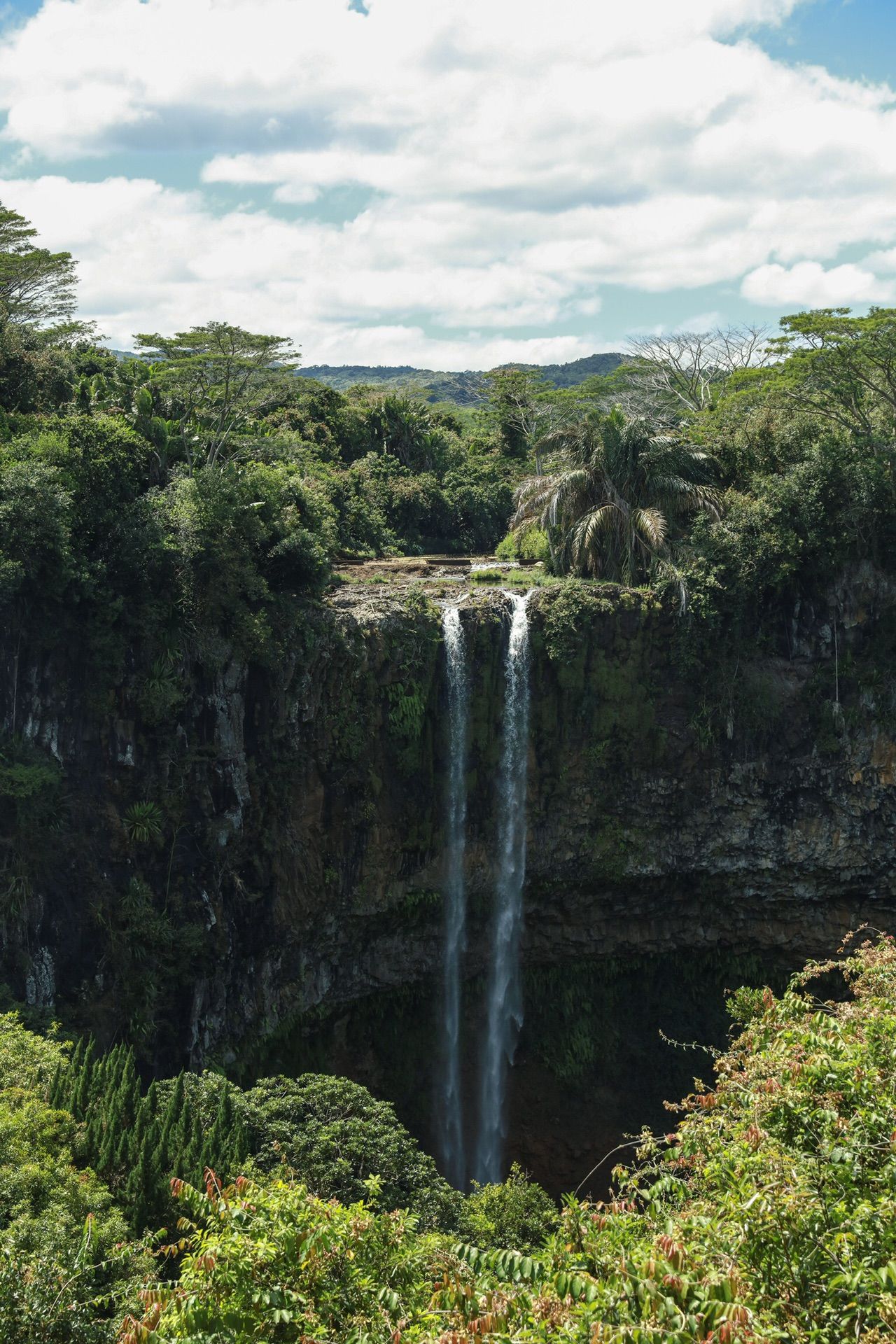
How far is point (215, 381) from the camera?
2475 cm

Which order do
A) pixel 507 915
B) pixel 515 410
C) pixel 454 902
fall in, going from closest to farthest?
pixel 454 902
pixel 507 915
pixel 515 410

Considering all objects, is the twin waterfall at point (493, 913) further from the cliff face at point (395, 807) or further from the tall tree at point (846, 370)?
the tall tree at point (846, 370)

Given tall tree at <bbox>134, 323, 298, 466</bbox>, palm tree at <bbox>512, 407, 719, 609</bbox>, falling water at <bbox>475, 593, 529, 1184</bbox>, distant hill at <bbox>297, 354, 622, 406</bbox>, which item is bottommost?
falling water at <bbox>475, 593, 529, 1184</bbox>

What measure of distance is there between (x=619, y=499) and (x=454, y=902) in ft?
31.1

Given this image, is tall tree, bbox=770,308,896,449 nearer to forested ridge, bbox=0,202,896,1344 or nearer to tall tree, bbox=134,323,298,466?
forested ridge, bbox=0,202,896,1344

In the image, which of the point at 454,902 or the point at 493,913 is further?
the point at 493,913

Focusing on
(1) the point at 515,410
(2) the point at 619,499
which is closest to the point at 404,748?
(2) the point at 619,499

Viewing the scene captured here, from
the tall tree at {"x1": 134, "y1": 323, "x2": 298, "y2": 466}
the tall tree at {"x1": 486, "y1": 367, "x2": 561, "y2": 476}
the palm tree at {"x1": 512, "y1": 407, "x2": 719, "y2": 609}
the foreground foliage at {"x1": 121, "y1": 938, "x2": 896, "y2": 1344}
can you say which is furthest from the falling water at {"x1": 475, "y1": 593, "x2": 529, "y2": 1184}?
the tall tree at {"x1": 486, "y1": 367, "x2": 561, "y2": 476}

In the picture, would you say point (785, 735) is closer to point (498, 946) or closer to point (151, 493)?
point (498, 946)

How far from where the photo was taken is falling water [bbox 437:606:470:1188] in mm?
22047

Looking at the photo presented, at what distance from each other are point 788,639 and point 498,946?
9.20 meters

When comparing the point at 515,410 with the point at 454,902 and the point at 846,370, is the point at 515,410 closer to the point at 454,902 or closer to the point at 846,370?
the point at 846,370

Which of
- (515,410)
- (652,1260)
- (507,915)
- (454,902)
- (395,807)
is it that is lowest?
(507,915)

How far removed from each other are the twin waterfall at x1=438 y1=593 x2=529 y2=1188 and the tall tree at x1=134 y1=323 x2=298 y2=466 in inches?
273
